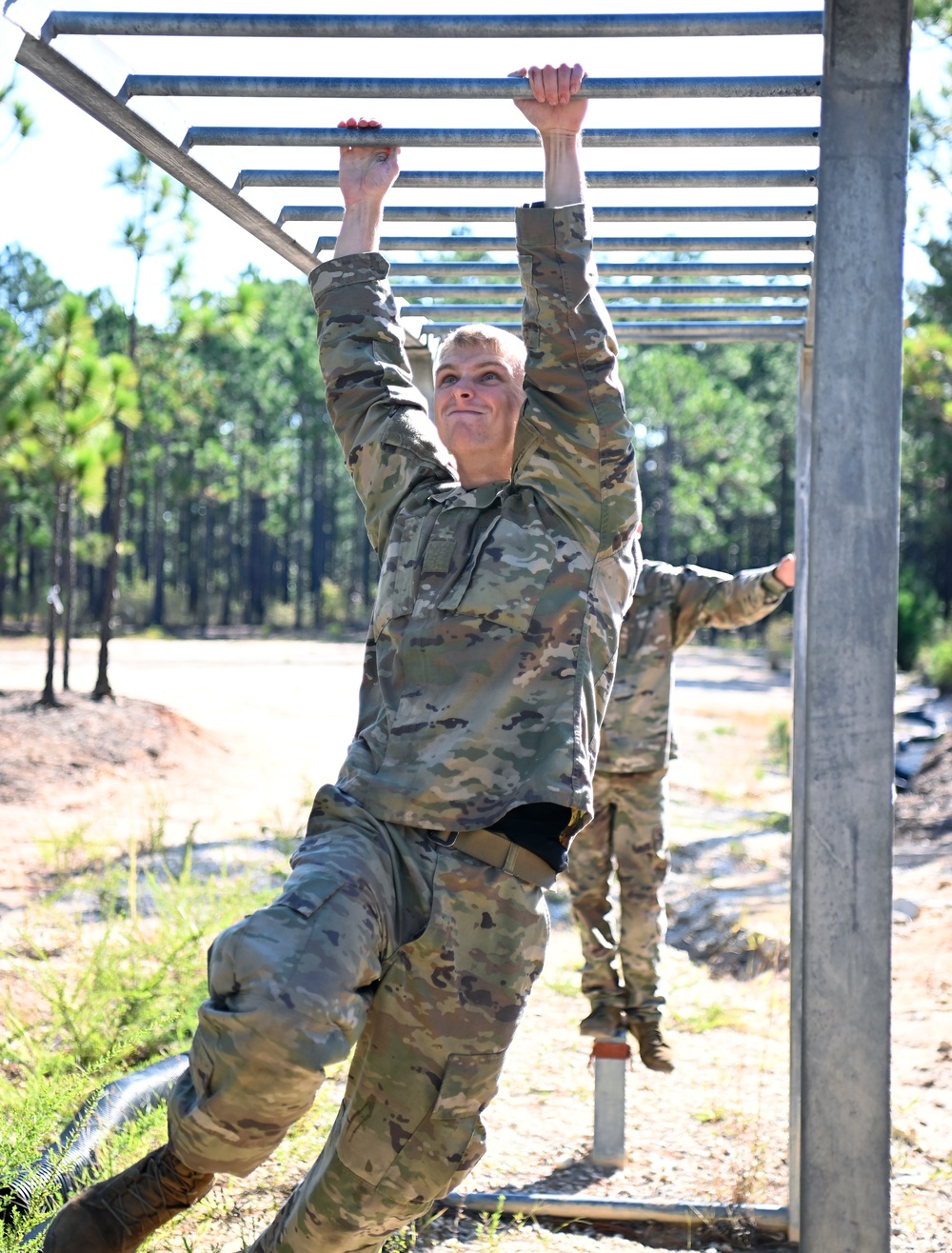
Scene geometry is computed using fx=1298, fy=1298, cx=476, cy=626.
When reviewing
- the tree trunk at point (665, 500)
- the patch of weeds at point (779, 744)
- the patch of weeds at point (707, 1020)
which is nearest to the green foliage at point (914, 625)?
the patch of weeds at point (779, 744)

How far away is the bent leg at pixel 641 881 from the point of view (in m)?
4.46

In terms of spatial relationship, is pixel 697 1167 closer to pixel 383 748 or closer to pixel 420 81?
pixel 383 748

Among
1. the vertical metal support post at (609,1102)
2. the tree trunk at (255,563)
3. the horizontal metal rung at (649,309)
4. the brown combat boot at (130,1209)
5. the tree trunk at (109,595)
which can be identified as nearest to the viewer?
the brown combat boot at (130,1209)

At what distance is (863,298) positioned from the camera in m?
1.93

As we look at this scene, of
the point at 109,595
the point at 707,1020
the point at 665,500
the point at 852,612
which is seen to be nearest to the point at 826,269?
the point at 852,612

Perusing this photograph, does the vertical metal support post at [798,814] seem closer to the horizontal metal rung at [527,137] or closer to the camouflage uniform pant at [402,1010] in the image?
the horizontal metal rung at [527,137]

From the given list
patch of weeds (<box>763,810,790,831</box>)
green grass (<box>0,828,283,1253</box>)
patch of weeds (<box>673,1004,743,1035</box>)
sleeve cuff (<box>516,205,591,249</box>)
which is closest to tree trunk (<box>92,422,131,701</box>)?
patch of weeds (<box>763,810,790,831</box>)

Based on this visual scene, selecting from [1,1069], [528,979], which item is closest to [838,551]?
[528,979]

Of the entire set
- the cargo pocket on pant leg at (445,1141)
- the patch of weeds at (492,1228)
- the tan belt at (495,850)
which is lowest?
the patch of weeds at (492,1228)

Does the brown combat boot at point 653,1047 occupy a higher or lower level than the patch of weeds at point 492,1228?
higher

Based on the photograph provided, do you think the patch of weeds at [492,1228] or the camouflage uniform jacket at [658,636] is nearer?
the patch of weeds at [492,1228]

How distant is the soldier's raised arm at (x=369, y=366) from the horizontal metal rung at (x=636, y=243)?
0.54m

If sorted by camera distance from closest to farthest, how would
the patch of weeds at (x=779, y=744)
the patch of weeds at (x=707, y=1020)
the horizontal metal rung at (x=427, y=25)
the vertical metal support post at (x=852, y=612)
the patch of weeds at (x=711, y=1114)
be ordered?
the vertical metal support post at (x=852, y=612) < the horizontal metal rung at (x=427, y=25) < the patch of weeds at (x=711, y=1114) < the patch of weeds at (x=707, y=1020) < the patch of weeds at (x=779, y=744)

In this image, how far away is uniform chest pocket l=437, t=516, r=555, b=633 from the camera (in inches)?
92.6
